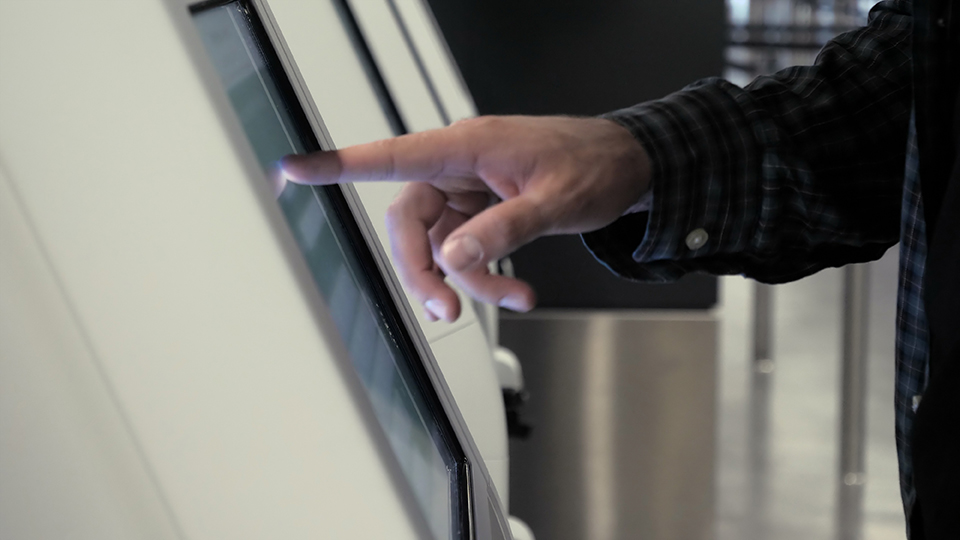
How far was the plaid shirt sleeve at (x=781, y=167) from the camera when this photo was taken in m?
0.84

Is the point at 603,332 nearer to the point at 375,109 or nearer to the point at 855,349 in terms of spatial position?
the point at 855,349

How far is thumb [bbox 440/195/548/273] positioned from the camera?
503mm

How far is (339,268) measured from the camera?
52 centimetres

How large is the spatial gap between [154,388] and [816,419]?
3839 mm

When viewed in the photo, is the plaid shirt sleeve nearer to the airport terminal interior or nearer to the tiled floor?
the airport terminal interior

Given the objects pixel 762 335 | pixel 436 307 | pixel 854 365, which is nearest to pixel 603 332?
pixel 854 365

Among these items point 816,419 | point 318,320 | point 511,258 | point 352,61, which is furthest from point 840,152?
point 816,419

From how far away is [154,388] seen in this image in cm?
34

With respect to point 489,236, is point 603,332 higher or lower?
lower

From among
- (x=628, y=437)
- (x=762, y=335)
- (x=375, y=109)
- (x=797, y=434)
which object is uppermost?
(x=375, y=109)

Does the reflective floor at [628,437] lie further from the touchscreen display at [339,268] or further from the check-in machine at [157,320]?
the check-in machine at [157,320]

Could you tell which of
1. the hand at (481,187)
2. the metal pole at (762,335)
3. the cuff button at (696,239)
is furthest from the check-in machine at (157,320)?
the metal pole at (762,335)

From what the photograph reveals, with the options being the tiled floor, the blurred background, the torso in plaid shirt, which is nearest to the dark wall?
the blurred background

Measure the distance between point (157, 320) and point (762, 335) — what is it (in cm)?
444
